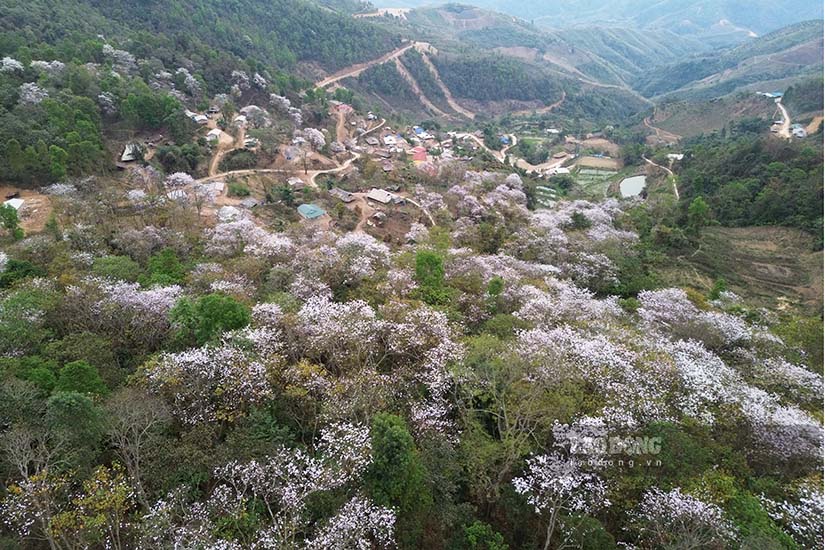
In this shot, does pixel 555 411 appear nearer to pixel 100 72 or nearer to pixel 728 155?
pixel 100 72

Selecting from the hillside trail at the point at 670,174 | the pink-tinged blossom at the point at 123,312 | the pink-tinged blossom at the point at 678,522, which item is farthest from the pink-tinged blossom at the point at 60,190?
the hillside trail at the point at 670,174

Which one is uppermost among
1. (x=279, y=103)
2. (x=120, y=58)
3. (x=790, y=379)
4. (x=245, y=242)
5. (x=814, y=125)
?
(x=120, y=58)

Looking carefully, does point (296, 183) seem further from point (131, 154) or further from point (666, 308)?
point (666, 308)

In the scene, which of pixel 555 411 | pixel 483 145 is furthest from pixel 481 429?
pixel 483 145

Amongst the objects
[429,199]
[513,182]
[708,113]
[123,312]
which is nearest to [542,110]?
[708,113]

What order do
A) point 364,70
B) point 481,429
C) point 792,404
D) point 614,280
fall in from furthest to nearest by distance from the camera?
point 364,70 < point 614,280 < point 792,404 < point 481,429
